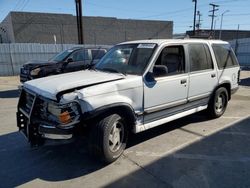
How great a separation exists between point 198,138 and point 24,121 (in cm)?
333

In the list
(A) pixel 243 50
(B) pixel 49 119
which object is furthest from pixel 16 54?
(A) pixel 243 50

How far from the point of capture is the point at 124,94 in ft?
12.2

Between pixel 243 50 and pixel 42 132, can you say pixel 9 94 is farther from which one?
→ pixel 243 50

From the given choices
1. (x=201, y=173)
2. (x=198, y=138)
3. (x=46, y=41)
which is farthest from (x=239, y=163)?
(x=46, y=41)

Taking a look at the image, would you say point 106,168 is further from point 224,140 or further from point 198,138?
point 224,140

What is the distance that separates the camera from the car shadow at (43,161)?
11.2 ft

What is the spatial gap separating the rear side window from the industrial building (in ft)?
76.5

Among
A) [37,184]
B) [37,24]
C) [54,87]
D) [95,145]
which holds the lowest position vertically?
[37,184]

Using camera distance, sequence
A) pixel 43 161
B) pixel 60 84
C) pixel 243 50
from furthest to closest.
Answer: pixel 243 50
pixel 43 161
pixel 60 84

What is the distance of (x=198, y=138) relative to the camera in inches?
185

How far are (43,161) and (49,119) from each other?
902 millimetres

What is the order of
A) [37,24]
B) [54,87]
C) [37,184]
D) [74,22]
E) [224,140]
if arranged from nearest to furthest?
1. [37,184]
2. [54,87]
3. [224,140]
4. [37,24]
5. [74,22]

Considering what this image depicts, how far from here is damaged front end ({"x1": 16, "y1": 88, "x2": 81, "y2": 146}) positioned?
3.21 metres

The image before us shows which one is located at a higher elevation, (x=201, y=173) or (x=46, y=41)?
(x=46, y=41)
